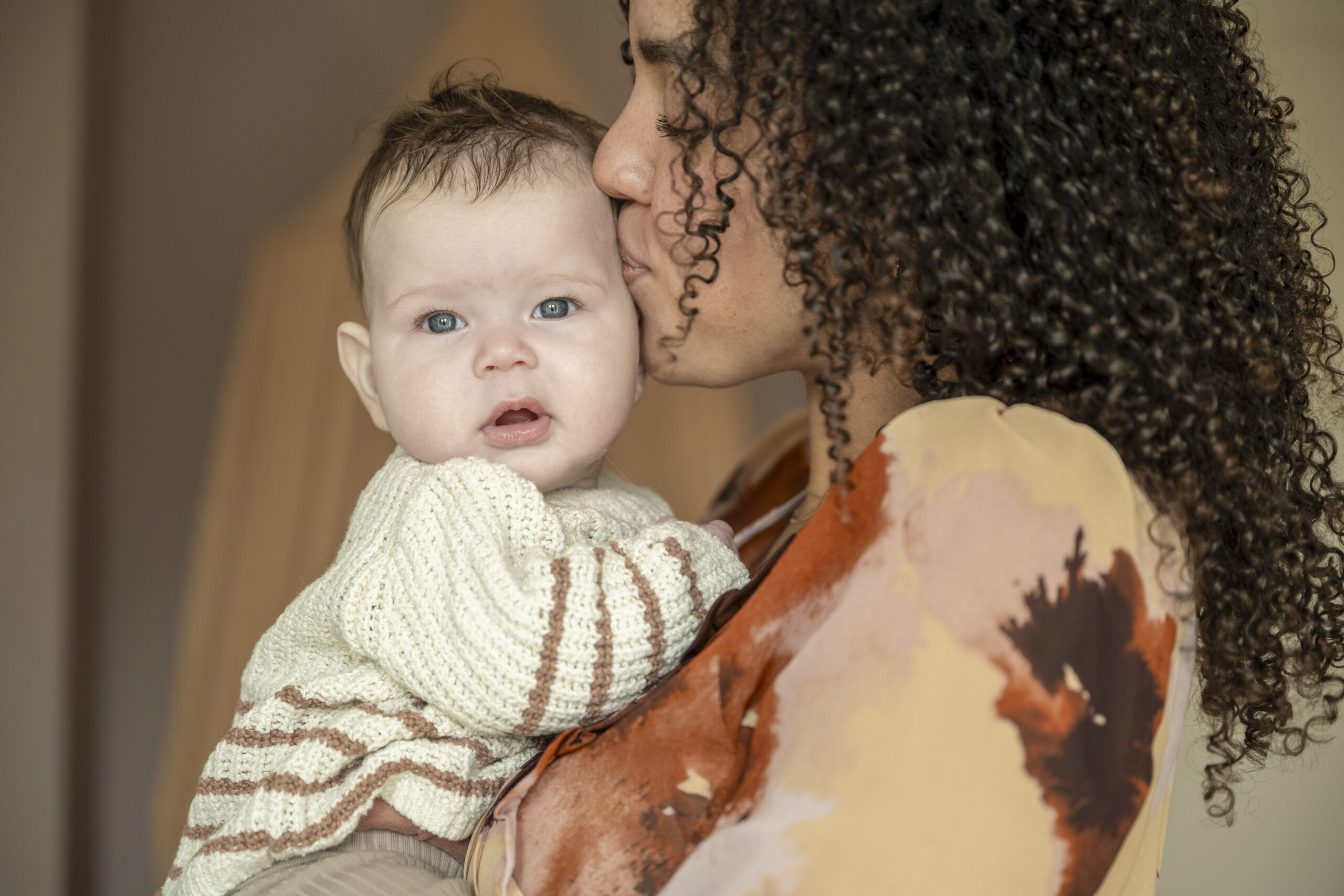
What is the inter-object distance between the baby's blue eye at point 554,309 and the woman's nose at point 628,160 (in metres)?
0.17

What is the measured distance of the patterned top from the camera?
82 cm

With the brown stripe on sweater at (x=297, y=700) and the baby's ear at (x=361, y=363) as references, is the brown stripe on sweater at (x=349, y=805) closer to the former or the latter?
the brown stripe on sweater at (x=297, y=700)

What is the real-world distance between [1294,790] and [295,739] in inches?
80.2

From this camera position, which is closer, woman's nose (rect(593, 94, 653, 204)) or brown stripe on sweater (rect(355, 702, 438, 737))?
brown stripe on sweater (rect(355, 702, 438, 737))

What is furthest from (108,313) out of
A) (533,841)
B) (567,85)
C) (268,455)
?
(533,841)

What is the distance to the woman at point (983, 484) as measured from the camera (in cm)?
83

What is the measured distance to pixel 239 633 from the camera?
260cm

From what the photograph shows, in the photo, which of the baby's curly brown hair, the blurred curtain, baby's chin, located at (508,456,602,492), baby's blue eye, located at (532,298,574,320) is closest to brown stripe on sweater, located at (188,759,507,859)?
baby's chin, located at (508,456,602,492)

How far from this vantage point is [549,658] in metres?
1.03

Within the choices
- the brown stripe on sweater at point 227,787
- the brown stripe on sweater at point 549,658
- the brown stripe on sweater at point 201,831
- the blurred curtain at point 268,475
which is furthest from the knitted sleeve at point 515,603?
the blurred curtain at point 268,475

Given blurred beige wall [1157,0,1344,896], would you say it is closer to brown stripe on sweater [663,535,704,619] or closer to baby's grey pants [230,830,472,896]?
brown stripe on sweater [663,535,704,619]

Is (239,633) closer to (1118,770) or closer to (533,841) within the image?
(533,841)

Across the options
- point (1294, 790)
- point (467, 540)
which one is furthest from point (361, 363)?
point (1294, 790)

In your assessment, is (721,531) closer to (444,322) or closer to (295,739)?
(444,322)
